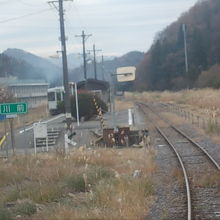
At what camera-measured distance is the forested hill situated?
100.0m

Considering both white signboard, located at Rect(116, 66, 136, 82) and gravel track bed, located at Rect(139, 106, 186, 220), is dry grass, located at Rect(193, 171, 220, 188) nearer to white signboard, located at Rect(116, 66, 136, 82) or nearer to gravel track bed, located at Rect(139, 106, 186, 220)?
gravel track bed, located at Rect(139, 106, 186, 220)

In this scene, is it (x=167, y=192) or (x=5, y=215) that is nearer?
(x=5, y=215)

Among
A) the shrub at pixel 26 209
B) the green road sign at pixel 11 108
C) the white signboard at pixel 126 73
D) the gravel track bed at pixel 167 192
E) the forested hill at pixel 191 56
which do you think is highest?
the forested hill at pixel 191 56

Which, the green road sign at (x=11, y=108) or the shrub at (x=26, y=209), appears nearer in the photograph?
the shrub at (x=26, y=209)

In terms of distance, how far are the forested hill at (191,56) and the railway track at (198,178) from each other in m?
63.8

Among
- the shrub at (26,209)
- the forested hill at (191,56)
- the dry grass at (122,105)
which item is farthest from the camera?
the forested hill at (191,56)

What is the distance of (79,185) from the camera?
42.9ft

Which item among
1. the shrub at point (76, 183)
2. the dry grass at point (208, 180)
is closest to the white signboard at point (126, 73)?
the dry grass at point (208, 180)

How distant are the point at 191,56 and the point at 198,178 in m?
93.0

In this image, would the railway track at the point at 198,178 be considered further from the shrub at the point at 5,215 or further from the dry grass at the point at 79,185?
the shrub at the point at 5,215

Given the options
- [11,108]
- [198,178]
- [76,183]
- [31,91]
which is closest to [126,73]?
[11,108]

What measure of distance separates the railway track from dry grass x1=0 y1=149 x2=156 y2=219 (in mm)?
859

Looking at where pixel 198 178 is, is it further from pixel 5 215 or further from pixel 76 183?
pixel 5 215

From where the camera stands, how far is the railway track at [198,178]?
1012 cm
